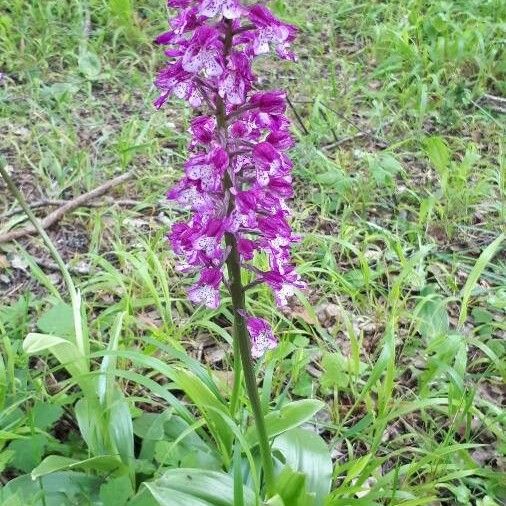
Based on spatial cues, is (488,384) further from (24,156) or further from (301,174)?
(24,156)

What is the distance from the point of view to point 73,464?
2137 mm

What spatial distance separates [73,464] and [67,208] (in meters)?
1.93

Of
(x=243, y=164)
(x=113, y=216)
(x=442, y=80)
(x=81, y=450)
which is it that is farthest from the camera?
(x=442, y=80)

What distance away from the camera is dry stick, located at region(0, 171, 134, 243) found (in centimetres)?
Answer: 358

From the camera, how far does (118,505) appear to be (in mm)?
2080

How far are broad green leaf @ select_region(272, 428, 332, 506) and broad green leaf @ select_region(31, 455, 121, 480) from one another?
575mm

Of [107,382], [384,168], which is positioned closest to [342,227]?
[384,168]

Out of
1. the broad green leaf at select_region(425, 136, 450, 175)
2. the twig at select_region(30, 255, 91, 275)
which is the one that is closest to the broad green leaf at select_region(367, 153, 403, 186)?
the broad green leaf at select_region(425, 136, 450, 175)

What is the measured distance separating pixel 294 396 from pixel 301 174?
1.70 meters

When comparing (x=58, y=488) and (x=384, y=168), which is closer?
(x=58, y=488)

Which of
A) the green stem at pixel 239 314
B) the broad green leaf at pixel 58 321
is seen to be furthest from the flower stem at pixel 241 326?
the broad green leaf at pixel 58 321

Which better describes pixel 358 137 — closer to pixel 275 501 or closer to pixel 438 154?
pixel 438 154

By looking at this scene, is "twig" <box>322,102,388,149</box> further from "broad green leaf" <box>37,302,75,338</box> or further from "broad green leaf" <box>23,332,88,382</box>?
"broad green leaf" <box>23,332,88,382</box>

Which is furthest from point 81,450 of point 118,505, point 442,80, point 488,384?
point 442,80
